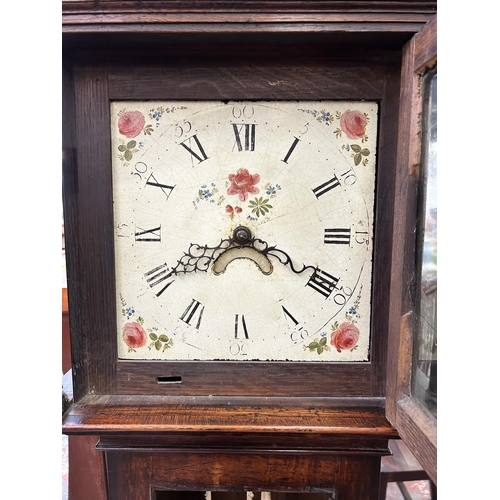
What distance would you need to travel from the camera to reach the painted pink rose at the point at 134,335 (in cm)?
73

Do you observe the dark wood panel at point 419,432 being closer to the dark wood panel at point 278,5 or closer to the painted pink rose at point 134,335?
the painted pink rose at point 134,335

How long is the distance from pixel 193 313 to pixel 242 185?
0.25m

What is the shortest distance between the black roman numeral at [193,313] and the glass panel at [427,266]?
36cm

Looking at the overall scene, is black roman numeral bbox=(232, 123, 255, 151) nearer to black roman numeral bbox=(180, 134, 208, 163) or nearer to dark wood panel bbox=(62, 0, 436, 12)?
black roman numeral bbox=(180, 134, 208, 163)

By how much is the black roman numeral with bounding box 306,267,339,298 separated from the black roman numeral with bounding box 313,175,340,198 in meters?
0.13

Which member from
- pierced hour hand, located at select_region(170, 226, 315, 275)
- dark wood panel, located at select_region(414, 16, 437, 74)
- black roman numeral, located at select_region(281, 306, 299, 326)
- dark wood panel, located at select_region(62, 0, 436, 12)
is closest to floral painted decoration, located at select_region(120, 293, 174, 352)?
pierced hour hand, located at select_region(170, 226, 315, 275)

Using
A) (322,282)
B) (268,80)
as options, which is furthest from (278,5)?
(322,282)

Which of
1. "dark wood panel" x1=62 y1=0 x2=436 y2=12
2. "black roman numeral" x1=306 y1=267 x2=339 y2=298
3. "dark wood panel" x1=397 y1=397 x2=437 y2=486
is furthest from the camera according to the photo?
"black roman numeral" x1=306 y1=267 x2=339 y2=298

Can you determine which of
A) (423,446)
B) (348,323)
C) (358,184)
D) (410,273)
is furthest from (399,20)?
(423,446)

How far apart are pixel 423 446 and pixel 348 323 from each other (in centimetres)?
24

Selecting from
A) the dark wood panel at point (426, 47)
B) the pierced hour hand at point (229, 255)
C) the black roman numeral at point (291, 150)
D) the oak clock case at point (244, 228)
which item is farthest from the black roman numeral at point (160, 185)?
the dark wood panel at point (426, 47)

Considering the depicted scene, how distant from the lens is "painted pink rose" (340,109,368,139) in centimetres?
69

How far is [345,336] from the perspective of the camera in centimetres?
73

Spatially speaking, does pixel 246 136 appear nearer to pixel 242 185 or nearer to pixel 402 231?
pixel 242 185
